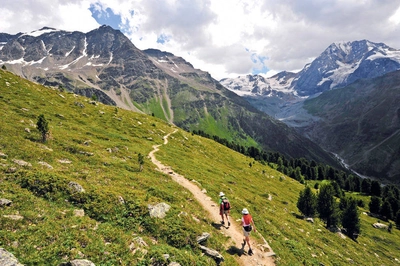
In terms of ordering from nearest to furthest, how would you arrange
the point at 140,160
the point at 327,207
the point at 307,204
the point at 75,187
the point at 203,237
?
the point at 203,237 → the point at 75,187 → the point at 140,160 → the point at 307,204 → the point at 327,207

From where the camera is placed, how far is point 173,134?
65.9 meters

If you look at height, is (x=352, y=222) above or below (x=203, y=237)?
below

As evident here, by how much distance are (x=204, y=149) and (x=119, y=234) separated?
172 feet

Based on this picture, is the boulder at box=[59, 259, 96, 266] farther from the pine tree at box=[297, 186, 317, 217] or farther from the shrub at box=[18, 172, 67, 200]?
the pine tree at box=[297, 186, 317, 217]

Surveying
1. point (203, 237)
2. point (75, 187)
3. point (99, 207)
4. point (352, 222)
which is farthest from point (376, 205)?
point (75, 187)

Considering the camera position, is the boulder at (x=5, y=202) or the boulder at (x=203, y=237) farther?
the boulder at (x=203, y=237)

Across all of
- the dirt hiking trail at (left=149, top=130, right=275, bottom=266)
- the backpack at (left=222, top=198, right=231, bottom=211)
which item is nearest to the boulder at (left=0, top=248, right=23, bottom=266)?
A: the dirt hiking trail at (left=149, top=130, right=275, bottom=266)

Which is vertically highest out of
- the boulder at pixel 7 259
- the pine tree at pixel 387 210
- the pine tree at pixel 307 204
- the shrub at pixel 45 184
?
the shrub at pixel 45 184

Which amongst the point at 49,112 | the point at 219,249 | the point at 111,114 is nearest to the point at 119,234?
the point at 219,249

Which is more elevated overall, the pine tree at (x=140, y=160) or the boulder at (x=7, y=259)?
the pine tree at (x=140, y=160)

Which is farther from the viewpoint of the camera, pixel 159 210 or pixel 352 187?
pixel 352 187

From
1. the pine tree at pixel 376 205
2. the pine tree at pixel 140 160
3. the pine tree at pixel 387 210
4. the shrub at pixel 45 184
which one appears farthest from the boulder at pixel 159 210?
the pine tree at pixel 376 205

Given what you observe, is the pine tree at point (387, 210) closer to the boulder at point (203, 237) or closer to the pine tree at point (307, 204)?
the pine tree at point (307, 204)

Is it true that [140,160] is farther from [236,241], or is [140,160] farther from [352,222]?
[352,222]
